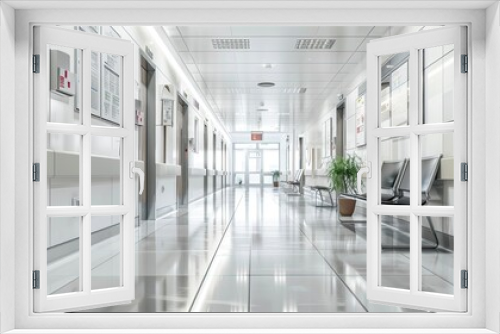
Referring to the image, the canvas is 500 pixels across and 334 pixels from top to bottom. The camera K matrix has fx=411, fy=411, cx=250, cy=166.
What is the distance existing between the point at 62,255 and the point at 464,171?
3.42 metres

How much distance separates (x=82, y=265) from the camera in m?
2.36

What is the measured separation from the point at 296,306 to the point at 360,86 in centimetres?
724

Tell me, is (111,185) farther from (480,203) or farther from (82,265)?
(480,203)

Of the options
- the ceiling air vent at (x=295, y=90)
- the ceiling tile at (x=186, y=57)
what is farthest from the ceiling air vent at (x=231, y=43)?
the ceiling air vent at (x=295, y=90)

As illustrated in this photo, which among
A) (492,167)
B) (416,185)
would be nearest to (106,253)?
(416,185)

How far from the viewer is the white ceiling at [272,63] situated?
21.8ft

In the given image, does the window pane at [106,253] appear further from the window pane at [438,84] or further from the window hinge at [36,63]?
the window pane at [438,84]

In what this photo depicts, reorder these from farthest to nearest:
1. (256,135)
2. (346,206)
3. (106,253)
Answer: (256,135)
(346,206)
(106,253)

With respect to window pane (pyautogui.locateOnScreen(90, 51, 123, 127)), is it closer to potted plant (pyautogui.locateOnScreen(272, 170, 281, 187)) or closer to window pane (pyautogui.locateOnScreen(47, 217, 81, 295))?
window pane (pyautogui.locateOnScreen(47, 217, 81, 295))

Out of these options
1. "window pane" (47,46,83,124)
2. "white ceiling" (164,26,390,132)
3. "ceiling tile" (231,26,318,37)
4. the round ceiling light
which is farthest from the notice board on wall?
"window pane" (47,46,83,124)

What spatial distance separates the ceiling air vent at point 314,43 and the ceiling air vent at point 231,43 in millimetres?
917

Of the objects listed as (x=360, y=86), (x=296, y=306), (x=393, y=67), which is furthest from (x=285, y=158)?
(x=296, y=306)

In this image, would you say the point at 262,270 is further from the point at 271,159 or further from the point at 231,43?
the point at 271,159

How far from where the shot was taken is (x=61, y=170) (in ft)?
11.8
